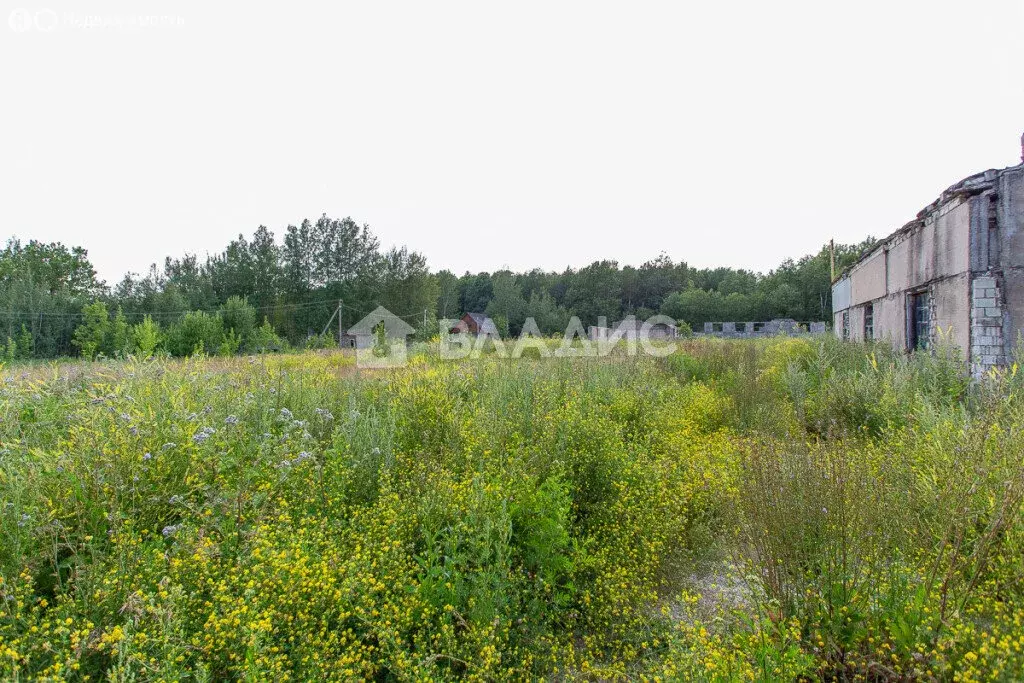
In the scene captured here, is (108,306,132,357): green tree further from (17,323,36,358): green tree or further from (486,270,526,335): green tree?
(486,270,526,335): green tree

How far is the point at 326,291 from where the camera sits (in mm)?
44969

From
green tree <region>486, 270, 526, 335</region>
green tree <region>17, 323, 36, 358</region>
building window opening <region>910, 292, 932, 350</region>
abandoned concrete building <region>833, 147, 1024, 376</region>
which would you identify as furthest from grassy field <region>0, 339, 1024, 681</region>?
green tree <region>486, 270, 526, 335</region>

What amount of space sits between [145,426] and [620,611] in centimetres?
311

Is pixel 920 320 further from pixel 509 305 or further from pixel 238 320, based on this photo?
pixel 509 305

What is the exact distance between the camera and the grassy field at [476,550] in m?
2.05

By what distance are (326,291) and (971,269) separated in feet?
147

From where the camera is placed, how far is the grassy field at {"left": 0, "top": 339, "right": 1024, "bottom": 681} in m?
2.05

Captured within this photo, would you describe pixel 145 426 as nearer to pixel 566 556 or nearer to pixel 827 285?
pixel 566 556

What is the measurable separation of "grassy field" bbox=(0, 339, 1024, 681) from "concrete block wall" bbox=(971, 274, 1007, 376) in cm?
294

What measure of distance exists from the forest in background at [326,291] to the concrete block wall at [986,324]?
29.3 metres

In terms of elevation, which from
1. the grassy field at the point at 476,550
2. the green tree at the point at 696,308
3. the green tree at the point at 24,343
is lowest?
the grassy field at the point at 476,550

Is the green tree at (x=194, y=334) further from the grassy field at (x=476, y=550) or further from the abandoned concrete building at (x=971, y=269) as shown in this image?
the abandoned concrete building at (x=971, y=269)

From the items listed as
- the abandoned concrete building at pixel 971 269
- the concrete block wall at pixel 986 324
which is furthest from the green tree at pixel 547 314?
the concrete block wall at pixel 986 324

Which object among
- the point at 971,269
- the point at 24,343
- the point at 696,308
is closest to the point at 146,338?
the point at 24,343
